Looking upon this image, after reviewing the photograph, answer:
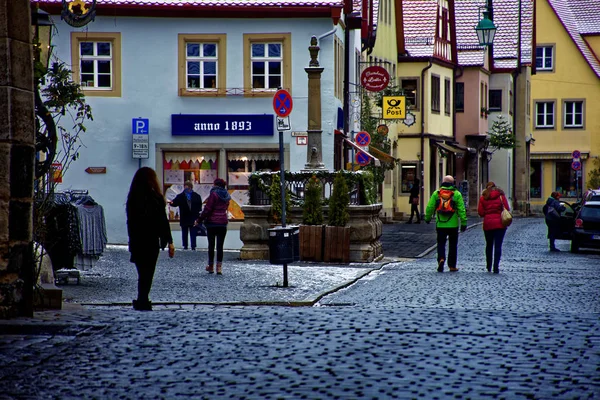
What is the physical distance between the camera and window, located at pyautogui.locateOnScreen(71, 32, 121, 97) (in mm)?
31984

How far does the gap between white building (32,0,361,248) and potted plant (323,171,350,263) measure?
28.5 feet

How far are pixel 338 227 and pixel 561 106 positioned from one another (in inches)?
1984

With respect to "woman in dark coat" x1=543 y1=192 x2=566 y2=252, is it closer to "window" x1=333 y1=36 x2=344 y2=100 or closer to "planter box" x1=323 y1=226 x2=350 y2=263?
"window" x1=333 y1=36 x2=344 y2=100

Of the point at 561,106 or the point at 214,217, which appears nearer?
the point at 214,217

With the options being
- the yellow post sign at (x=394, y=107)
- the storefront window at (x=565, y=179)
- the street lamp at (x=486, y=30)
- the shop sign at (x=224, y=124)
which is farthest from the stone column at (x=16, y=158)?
the storefront window at (x=565, y=179)

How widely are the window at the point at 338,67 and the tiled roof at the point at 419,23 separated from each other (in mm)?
16287

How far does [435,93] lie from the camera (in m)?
52.9

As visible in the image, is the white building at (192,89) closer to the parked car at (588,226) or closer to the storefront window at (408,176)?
the parked car at (588,226)

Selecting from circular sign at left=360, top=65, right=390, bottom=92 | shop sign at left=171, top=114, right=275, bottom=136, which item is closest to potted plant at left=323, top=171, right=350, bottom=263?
shop sign at left=171, top=114, right=275, bottom=136

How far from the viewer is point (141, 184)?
13.2m

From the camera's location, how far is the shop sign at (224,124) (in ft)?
105

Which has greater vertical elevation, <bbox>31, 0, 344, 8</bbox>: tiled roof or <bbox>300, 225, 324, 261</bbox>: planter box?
<bbox>31, 0, 344, 8</bbox>: tiled roof

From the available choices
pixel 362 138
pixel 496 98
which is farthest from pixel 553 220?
pixel 496 98

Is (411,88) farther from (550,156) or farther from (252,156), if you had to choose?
(550,156)
